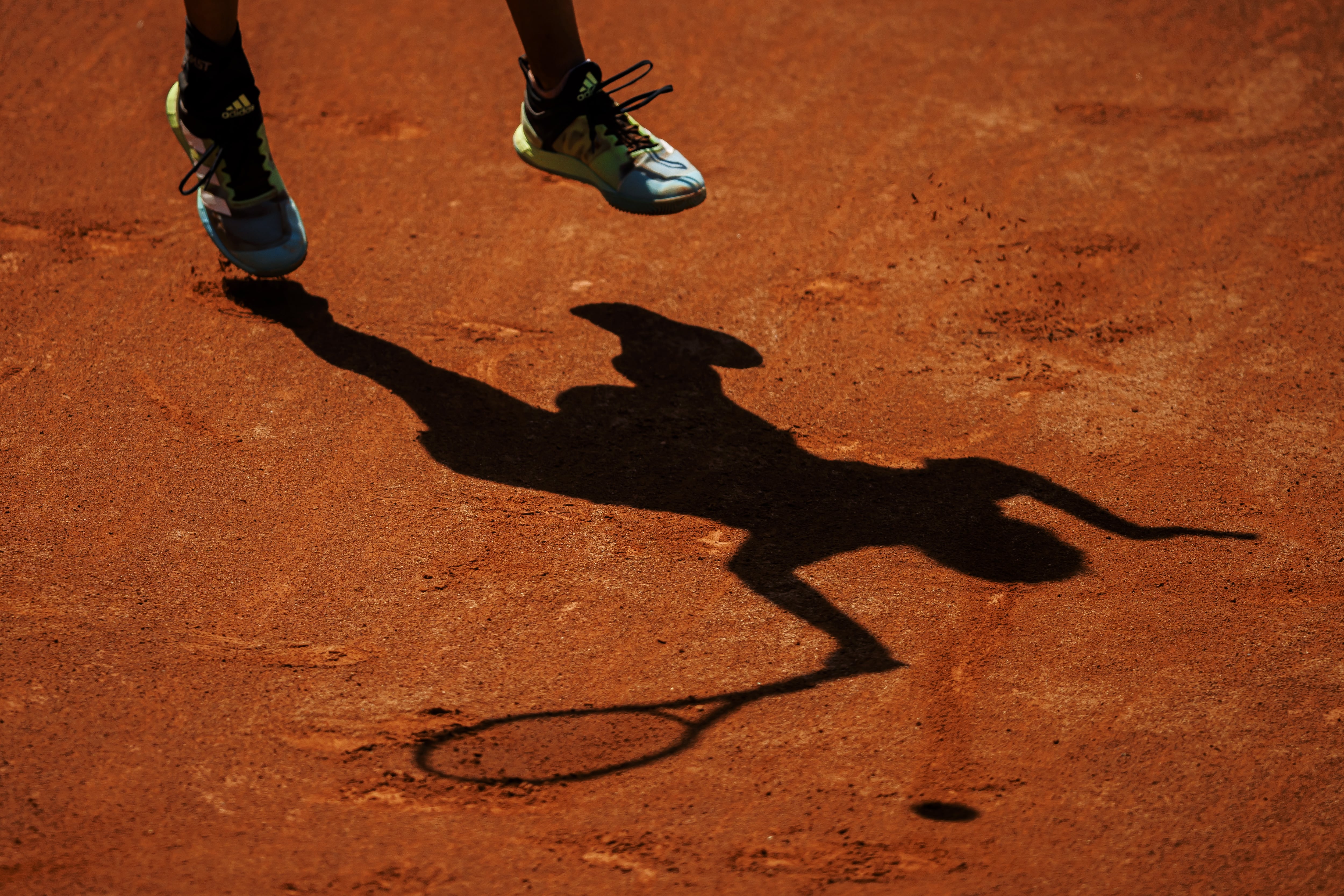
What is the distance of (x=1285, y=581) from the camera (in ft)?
8.75

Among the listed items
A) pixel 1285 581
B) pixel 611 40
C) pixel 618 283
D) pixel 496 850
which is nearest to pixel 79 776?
pixel 496 850

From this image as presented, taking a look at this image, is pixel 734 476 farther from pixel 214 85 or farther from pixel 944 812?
pixel 214 85

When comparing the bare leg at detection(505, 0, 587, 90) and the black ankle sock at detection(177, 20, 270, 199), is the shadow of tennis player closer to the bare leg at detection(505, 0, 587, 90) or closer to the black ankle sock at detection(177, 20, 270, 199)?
the black ankle sock at detection(177, 20, 270, 199)

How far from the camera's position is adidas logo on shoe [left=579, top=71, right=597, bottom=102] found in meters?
3.14

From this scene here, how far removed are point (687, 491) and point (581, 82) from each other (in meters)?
1.19

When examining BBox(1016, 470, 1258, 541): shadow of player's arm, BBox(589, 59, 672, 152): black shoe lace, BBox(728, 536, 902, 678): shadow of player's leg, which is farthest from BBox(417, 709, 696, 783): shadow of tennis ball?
BBox(589, 59, 672, 152): black shoe lace

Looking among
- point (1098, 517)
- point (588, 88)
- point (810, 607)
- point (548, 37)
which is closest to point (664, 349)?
point (588, 88)

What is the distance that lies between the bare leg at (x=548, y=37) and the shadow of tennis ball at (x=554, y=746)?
5.91 feet

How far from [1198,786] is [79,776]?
6.88ft

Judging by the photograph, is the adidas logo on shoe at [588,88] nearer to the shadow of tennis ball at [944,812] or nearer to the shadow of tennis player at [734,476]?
the shadow of tennis player at [734,476]

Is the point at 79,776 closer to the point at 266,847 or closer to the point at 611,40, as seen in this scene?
the point at 266,847

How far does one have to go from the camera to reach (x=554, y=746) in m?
2.19

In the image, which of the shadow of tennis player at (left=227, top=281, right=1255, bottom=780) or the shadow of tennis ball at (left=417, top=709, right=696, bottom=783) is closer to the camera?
the shadow of tennis ball at (left=417, top=709, right=696, bottom=783)

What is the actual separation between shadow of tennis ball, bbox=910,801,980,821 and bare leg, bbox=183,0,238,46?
262 centimetres
